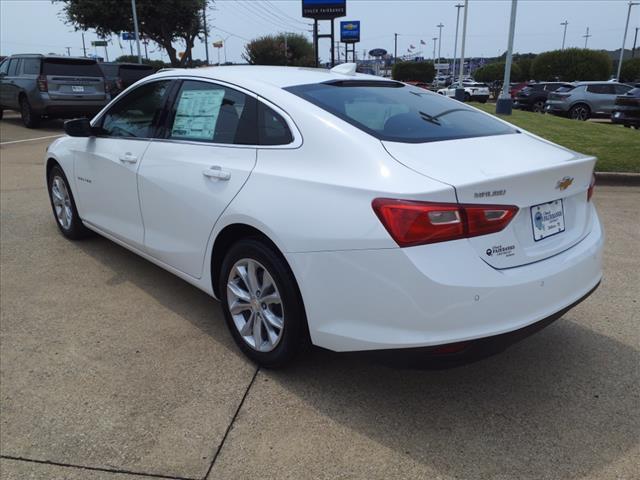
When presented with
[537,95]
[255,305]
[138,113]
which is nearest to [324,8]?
[537,95]

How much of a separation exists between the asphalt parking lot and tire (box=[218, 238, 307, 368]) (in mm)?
166

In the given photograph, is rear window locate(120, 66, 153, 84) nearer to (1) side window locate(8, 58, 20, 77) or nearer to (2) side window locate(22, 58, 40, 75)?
(1) side window locate(8, 58, 20, 77)

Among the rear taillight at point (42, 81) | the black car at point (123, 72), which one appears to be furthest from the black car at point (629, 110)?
the rear taillight at point (42, 81)

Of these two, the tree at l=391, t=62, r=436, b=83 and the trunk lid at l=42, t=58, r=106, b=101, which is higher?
Answer: the trunk lid at l=42, t=58, r=106, b=101

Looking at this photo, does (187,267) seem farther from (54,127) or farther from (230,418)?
(54,127)

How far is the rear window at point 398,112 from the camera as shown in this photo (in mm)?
2859

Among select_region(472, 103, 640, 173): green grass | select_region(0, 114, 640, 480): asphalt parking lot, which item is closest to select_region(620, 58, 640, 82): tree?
select_region(472, 103, 640, 173): green grass

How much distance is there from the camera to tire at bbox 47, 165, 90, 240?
516 centimetres

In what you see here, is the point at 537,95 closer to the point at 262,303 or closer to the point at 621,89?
the point at 621,89

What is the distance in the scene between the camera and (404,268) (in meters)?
2.30

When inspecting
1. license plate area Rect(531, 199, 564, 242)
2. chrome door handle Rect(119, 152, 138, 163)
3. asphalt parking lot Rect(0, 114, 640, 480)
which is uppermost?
chrome door handle Rect(119, 152, 138, 163)

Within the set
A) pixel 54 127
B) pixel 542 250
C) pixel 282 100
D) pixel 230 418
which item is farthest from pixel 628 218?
pixel 54 127

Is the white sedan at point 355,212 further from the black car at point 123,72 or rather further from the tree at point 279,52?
the tree at point 279,52

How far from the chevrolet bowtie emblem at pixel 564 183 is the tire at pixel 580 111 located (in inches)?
816
